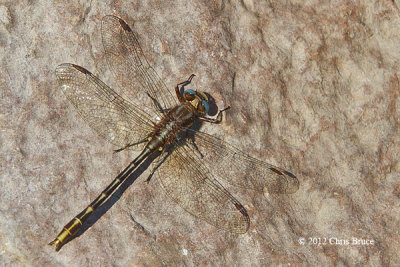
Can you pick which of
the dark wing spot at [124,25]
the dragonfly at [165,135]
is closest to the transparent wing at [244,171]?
the dragonfly at [165,135]

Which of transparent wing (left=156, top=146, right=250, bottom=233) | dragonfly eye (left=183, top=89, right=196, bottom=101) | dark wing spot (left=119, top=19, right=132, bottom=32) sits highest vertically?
dark wing spot (left=119, top=19, right=132, bottom=32)

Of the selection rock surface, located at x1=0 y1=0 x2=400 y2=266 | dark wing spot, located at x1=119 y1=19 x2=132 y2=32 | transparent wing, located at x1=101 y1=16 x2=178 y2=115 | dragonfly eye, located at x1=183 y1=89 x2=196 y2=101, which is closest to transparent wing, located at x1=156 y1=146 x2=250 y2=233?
rock surface, located at x1=0 y1=0 x2=400 y2=266

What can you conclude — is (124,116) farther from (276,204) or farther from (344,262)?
(344,262)

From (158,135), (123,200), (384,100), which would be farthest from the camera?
(384,100)

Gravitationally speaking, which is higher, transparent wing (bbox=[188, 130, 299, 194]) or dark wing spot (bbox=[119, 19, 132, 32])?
dark wing spot (bbox=[119, 19, 132, 32])

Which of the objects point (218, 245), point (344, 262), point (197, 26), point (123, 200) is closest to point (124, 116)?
point (123, 200)

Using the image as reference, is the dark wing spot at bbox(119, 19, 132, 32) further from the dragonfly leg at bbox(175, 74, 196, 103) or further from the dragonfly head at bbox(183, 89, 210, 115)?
the dragonfly head at bbox(183, 89, 210, 115)

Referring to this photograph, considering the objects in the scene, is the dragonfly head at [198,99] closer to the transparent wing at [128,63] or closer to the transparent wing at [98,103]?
the transparent wing at [128,63]
